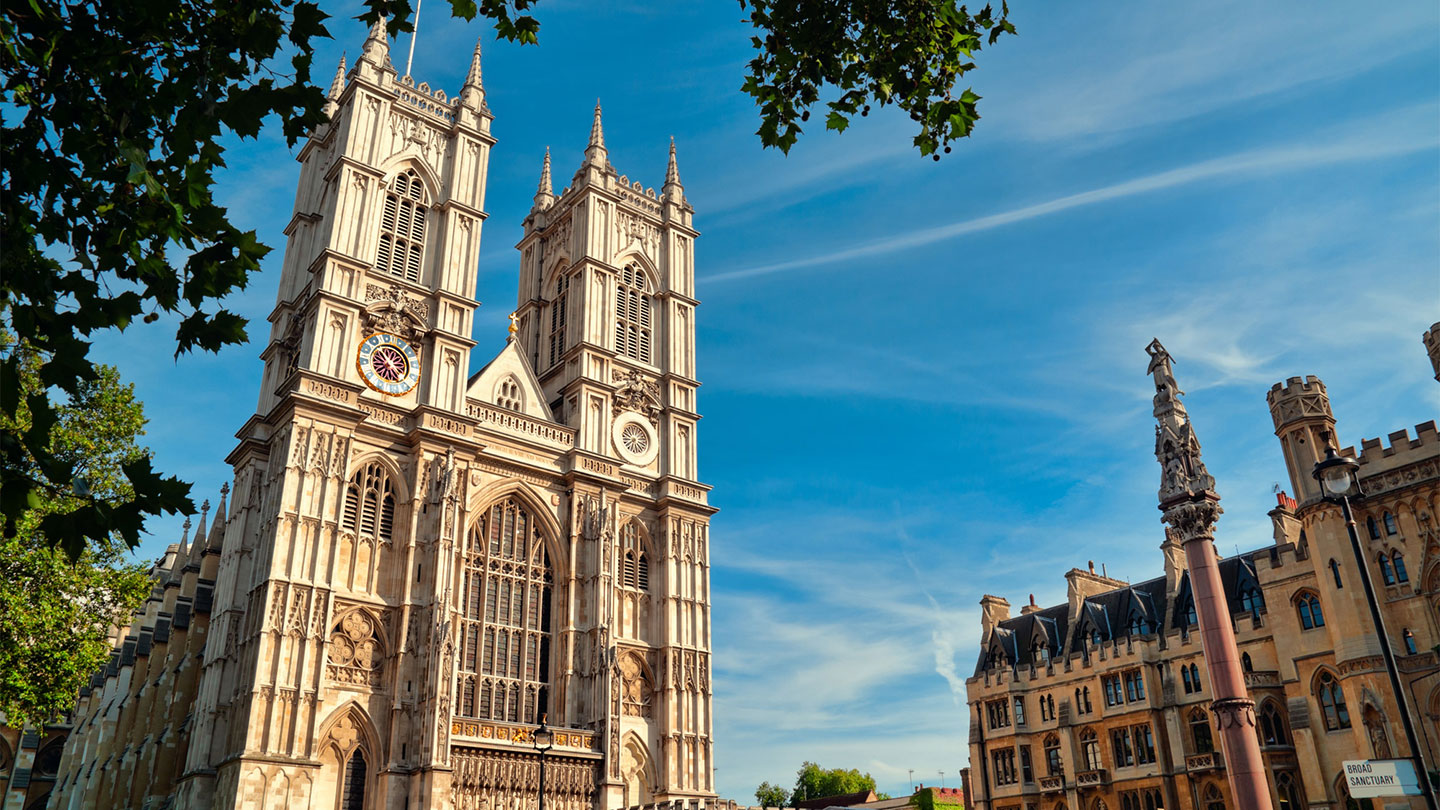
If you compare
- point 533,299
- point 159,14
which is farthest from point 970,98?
point 533,299

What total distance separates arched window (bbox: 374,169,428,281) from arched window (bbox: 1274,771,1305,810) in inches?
1543

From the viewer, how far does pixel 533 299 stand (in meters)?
49.4

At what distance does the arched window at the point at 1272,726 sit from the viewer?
1580 inches

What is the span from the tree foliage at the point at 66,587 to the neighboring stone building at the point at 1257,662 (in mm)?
38391

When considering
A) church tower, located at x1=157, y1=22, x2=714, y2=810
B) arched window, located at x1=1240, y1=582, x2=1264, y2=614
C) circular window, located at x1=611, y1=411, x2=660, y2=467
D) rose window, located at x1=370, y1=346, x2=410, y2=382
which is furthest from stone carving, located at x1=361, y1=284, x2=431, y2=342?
arched window, located at x1=1240, y1=582, x2=1264, y2=614

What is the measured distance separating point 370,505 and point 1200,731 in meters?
35.5

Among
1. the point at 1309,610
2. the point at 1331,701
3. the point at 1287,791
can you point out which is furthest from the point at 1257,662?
the point at 1287,791

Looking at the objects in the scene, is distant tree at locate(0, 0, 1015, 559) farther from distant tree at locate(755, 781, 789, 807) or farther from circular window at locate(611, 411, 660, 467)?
distant tree at locate(755, 781, 789, 807)

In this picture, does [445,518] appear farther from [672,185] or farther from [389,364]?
[672,185]

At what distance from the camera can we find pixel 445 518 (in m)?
35.9

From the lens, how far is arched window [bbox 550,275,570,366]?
46719 millimetres

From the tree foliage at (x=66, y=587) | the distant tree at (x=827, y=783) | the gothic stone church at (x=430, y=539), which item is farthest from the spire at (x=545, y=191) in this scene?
the distant tree at (x=827, y=783)

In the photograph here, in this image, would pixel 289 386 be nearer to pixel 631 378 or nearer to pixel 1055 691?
pixel 631 378

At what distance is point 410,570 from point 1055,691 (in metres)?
32.1
